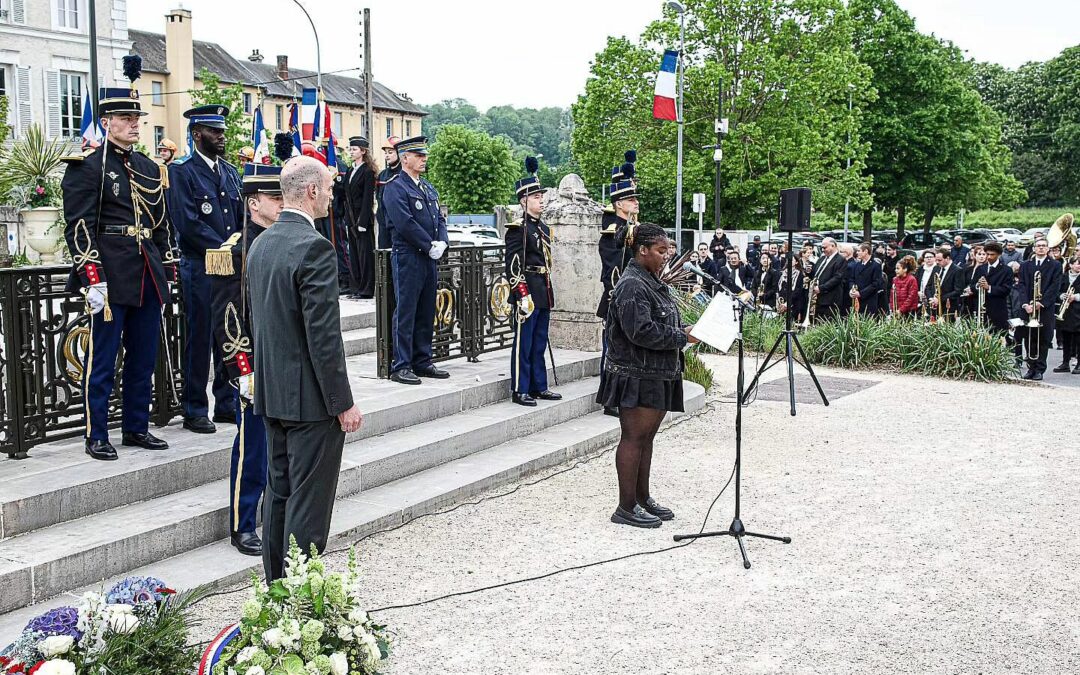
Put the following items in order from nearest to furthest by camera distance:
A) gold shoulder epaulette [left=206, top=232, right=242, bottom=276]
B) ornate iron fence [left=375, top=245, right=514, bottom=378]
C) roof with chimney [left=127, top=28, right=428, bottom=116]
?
gold shoulder epaulette [left=206, top=232, right=242, bottom=276], ornate iron fence [left=375, top=245, right=514, bottom=378], roof with chimney [left=127, top=28, right=428, bottom=116]

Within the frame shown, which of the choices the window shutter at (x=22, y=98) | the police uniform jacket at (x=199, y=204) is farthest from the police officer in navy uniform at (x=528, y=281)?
the window shutter at (x=22, y=98)

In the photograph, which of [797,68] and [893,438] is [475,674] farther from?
[797,68]

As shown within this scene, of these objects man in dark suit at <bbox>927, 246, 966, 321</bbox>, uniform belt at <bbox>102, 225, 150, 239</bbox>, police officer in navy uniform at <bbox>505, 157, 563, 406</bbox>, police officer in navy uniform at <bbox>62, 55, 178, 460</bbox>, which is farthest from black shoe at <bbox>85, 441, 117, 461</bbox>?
man in dark suit at <bbox>927, 246, 966, 321</bbox>

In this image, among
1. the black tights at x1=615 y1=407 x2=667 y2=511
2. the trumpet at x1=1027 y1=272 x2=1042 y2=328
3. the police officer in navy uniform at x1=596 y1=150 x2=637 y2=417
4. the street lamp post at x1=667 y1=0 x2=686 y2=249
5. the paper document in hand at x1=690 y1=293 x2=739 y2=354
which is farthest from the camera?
the street lamp post at x1=667 y1=0 x2=686 y2=249

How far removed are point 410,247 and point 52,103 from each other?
35.7 m

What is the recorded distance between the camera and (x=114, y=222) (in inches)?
247

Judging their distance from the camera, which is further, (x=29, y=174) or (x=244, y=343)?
(x=29, y=174)

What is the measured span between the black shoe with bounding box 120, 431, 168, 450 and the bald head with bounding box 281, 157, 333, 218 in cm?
261

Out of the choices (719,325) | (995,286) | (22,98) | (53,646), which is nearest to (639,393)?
(719,325)

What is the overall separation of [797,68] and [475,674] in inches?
1372

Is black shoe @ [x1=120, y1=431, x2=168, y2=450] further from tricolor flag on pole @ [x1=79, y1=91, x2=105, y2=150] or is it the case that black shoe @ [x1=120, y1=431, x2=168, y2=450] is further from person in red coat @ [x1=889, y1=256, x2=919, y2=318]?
person in red coat @ [x1=889, y1=256, x2=919, y2=318]

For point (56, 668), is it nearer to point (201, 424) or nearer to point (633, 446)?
point (201, 424)

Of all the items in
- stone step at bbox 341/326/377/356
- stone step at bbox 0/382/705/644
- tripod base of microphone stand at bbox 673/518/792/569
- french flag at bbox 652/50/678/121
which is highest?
french flag at bbox 652/50/678/121

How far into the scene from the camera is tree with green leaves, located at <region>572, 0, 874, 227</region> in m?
36.2
